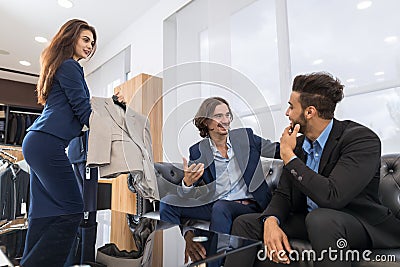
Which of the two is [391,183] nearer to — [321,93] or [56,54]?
[321,93]

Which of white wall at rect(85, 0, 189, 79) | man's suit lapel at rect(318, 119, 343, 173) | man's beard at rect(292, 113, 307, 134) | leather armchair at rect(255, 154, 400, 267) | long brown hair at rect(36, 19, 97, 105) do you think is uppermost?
white wall at rect(85, 0, 189, 79)

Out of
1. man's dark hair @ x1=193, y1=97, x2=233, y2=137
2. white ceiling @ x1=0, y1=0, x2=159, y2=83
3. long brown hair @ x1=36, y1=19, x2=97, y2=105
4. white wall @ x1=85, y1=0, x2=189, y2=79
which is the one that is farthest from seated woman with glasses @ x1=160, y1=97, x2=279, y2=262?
white ceiling @ x1=0, y1=0, x2=159, y2=83

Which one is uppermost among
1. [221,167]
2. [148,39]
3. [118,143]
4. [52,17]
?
[52,17]

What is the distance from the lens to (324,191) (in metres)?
0.94

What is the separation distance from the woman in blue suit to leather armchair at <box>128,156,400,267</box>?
0.33m

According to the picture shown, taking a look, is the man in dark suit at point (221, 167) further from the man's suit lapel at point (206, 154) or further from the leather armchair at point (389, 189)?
the leather armchair at point (389, 189)

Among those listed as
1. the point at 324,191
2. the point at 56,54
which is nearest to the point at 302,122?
the point at 324,191

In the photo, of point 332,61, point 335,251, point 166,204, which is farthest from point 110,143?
point 332,61

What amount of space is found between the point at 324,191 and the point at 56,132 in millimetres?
1152

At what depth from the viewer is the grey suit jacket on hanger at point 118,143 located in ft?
4.54

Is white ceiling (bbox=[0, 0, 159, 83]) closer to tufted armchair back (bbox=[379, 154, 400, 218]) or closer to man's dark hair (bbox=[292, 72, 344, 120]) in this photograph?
man's dark hair (bbox=[292, 72, 344, 120])

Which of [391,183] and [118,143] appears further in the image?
[118,143]

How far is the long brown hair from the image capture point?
57.6 inches

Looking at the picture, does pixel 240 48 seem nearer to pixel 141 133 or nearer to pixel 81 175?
pixel 141 133
